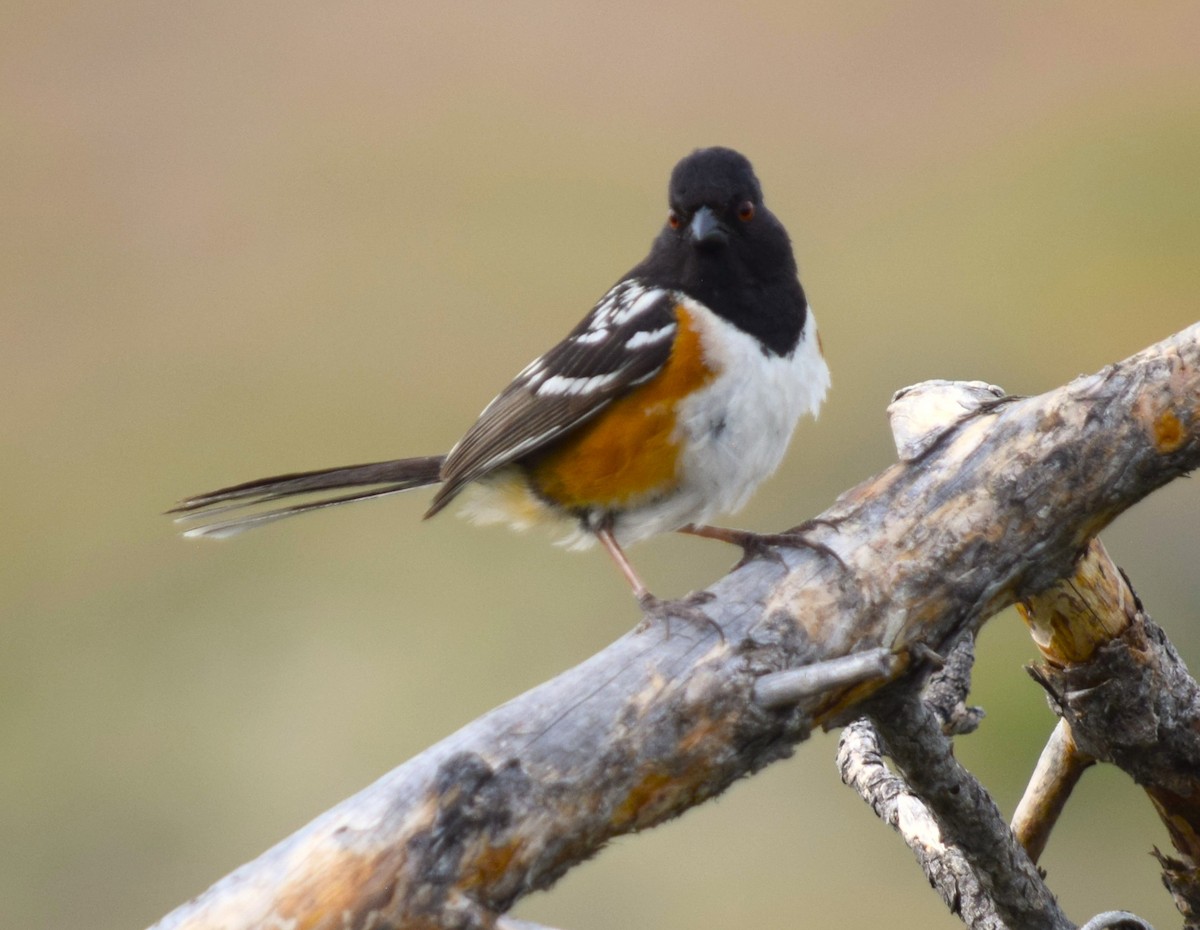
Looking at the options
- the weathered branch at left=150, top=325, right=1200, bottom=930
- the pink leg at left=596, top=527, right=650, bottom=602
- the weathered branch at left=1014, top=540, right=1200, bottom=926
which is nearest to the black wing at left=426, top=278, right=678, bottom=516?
the pink leg at left=596, top=527, right=650, bottom=602

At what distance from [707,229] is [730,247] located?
0.07 meters

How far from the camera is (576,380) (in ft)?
10.2

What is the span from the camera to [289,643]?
261 inches

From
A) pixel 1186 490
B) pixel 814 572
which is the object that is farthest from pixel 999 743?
pixel 814 572

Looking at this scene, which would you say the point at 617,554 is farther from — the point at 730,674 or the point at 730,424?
the point at 730,674

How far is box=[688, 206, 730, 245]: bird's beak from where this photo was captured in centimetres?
310

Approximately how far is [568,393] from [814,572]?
902 millimetres

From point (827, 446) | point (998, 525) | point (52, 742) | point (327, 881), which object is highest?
point (998, 525)

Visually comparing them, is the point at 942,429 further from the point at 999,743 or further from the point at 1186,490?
the point at 1186,490

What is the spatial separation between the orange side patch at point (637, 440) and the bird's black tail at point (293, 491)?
1.60ft

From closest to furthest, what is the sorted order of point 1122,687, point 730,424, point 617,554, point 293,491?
point 1122,687 < point 730,424 < point 617,554 < point 293,491

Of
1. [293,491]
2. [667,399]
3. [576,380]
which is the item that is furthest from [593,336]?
[293,491]

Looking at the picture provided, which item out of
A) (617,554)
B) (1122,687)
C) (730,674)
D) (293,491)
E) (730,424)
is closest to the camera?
(730,674)

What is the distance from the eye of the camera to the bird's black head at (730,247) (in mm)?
3100
